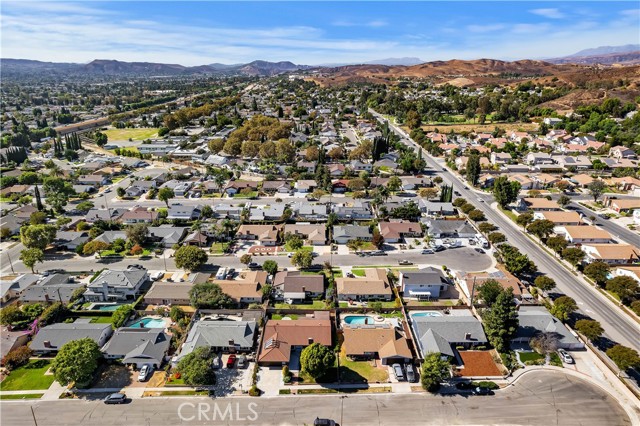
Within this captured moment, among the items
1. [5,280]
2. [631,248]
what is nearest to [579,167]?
[631,248]

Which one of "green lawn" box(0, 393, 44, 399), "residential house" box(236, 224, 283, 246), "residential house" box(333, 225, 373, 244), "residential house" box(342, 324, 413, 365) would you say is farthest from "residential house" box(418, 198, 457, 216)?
"green lawn" box(0, 393, 44, 399)

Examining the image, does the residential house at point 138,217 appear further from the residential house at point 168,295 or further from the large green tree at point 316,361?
the large green tree at point 316,361

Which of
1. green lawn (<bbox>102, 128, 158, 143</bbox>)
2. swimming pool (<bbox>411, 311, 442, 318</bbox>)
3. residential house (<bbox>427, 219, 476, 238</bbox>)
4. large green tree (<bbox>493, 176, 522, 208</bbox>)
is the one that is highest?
green lawn (<bbox>102, 128, 158, 143</bbox>)

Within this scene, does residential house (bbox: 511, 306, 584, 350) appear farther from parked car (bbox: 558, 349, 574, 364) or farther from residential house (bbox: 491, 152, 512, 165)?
residential house (bbox: 491, 152, 512, 165)

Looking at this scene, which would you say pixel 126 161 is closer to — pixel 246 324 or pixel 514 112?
pixel 246 324

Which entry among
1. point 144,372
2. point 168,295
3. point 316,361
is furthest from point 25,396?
point 316,361

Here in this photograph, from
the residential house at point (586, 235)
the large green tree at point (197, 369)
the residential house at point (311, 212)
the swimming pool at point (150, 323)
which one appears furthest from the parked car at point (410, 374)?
the residential house at point (586, 235)
